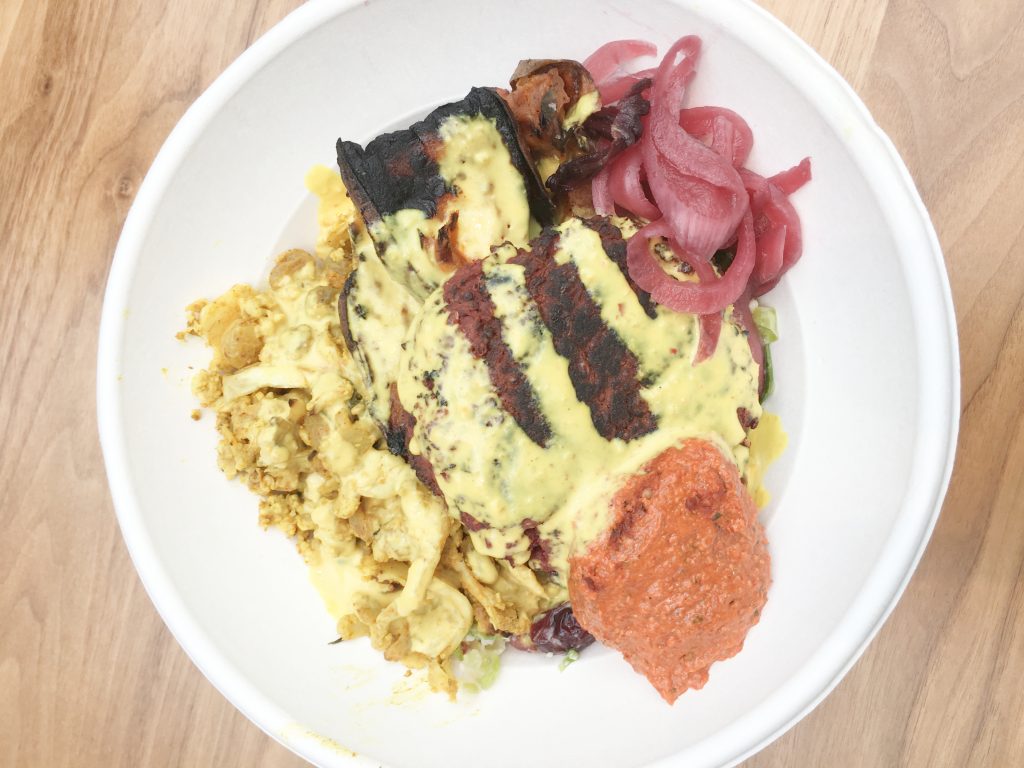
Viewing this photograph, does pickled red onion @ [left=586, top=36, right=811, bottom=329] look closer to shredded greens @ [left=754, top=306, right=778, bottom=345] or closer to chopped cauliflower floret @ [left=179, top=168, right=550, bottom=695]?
shredded greens @ [left=754, top=306, right=778, bottom=345]

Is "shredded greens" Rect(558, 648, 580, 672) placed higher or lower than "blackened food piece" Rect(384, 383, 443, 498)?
lower

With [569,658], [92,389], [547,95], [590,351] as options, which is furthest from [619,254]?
[92,389]

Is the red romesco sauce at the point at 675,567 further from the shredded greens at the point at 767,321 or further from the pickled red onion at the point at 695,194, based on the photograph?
the shredded greens at the point at 767,321

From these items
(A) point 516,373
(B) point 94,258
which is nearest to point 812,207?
(A) point 516,373

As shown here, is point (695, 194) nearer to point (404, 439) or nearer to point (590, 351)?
point (590, 351)

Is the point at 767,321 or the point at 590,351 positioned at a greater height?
the point at 590,351

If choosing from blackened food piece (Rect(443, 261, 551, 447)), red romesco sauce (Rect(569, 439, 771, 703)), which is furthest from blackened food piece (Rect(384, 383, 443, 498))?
red romesco sauce (Rect(569, 439, 771, 703))

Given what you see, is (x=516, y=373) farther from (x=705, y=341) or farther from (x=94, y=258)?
(x=94, y=258)
